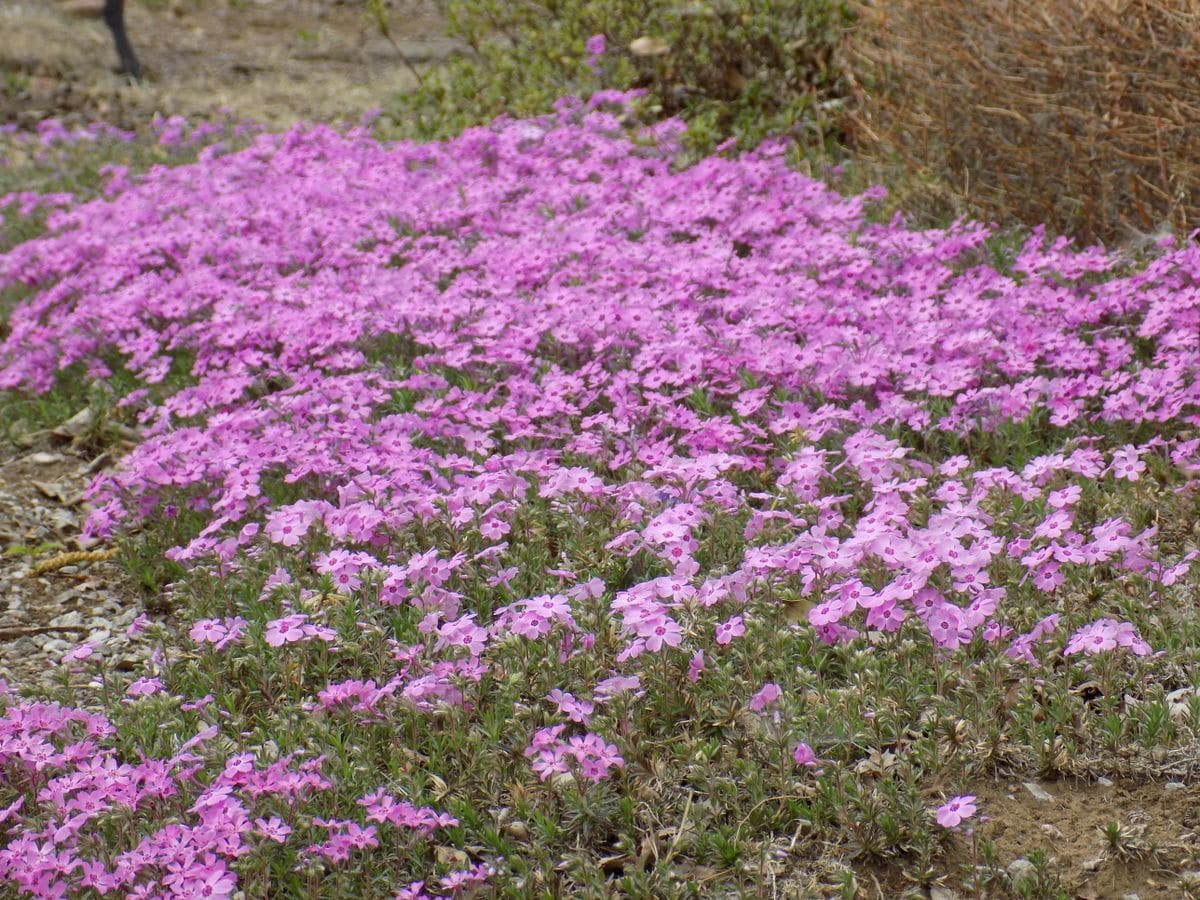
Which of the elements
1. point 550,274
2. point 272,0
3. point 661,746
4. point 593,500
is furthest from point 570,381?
point 272,0

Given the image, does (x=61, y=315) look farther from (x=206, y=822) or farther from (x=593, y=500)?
(x=206, y=822)

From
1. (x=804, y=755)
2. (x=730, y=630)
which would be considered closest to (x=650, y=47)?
(x=730, y=630)

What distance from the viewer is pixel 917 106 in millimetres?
6535

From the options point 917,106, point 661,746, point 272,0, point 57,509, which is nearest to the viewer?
point 661,746

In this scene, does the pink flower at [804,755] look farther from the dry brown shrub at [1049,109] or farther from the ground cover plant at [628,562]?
the dry brown shrub at [1049,109]

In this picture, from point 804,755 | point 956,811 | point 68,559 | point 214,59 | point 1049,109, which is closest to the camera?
point 956,811

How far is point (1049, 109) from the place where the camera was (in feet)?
19.0

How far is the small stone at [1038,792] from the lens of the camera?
3002 mm

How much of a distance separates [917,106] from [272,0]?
14.1 m

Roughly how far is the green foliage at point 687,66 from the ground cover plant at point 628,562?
2424mm

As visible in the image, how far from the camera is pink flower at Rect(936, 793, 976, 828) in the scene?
9.00 ft

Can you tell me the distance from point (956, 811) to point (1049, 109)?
13.3ft

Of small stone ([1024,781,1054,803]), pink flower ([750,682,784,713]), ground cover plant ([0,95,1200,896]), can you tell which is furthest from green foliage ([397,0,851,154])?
small stone ([1024,781,1054,803])

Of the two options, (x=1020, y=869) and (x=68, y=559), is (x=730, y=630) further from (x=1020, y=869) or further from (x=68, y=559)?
(x=68, y=559)
